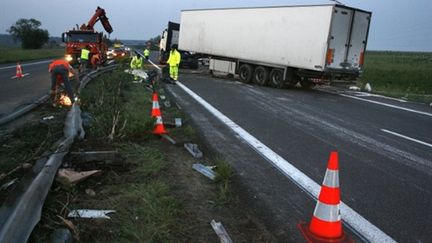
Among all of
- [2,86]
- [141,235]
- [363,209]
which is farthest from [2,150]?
[2,86]

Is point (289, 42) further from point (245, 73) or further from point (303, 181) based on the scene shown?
point (303, 181)

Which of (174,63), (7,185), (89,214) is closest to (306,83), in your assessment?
(174,63)

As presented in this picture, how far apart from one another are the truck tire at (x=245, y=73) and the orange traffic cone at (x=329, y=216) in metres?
17.6

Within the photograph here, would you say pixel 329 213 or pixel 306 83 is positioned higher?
pixel 306 83

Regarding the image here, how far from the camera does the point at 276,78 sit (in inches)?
773

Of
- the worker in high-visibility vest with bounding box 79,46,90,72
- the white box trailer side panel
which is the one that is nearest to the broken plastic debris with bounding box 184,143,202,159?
the white box trailer side panel

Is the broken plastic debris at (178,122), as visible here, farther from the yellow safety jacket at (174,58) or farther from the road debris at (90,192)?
the yellow safety jacket at (174,58)

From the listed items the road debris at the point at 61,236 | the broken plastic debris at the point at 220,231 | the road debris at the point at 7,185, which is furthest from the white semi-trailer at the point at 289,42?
the road debris at the point at 61,236

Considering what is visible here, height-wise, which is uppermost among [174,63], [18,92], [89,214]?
[174,63]

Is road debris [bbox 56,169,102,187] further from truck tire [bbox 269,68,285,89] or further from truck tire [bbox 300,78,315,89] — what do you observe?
truck tire [bbox 300,78,315,89]

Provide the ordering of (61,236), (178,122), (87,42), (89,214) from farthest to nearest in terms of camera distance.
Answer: (87,42)
(178,122)
(89,214)
(61,236)

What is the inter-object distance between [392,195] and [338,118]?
5.77 metres

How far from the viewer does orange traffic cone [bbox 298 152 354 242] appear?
3844 mm

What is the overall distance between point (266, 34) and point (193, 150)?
14307 mm
